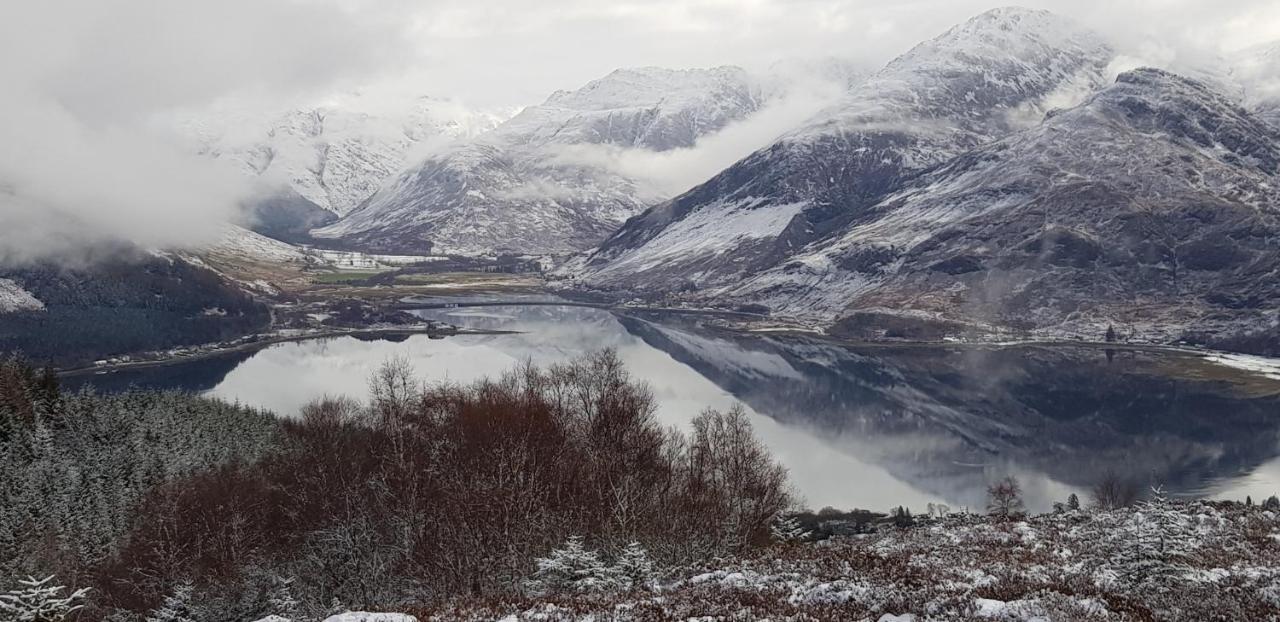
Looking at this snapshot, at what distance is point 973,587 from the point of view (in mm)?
18328

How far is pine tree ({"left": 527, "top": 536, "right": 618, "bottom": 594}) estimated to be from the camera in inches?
973

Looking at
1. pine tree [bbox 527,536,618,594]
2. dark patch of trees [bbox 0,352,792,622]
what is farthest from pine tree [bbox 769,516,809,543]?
pine tree [bbox 527,536,618,594]

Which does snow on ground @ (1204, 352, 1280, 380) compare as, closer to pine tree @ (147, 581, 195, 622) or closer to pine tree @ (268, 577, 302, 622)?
pine tree @ (268, 577, 302, 622)

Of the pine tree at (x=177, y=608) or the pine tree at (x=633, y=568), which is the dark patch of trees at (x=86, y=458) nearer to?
the pine tree at (x=177, y=608)

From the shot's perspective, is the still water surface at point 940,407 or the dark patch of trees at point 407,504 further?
the still water surface at point 940,407

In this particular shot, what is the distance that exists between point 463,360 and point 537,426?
12613 centimetres

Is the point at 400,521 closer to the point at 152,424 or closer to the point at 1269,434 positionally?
the point at 152,424

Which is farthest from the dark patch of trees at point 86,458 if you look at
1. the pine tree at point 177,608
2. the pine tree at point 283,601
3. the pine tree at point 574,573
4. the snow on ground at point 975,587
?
the snow on ground at point 975,587

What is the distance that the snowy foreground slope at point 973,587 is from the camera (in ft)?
51.9

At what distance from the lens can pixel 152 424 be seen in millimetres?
80250

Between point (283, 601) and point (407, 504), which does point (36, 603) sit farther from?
point (407, 504)

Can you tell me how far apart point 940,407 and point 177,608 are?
126842 mm

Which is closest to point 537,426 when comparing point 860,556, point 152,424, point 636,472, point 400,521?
point 636,472

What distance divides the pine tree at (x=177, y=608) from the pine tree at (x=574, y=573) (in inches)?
895
